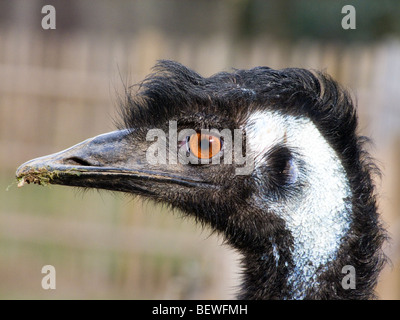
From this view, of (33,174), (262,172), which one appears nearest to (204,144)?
(262,172)

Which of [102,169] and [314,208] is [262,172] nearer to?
[314,208]

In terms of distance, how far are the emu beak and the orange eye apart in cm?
14

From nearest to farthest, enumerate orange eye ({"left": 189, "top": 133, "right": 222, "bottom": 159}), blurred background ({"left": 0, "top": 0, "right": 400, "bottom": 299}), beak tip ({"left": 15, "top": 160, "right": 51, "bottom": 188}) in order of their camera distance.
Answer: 1. beak tip ({"left": 15, "top": 160, "right": 51, "bottom": 188})
2. orange eye ({"left": 189, "top": 133, "right": 222, "bottom": 159})
3. blurred background ({"left": 0, "top": 0, "right": 400, "bottom": 299})

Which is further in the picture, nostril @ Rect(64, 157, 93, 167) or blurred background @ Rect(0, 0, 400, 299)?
blurred background @ Rect(0, 0, 400, 299)

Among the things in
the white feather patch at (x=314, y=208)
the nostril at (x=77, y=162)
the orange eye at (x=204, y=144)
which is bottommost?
the white feather patch at (x=314, y=208)

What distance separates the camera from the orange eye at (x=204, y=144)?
285cm

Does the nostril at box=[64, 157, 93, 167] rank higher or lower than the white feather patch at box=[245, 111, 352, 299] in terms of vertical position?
higher

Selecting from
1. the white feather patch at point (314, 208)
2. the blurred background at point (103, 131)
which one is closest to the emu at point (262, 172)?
the white feather patch at point (314, 208)

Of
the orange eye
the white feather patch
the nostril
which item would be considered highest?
the orange eye

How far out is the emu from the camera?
2.79m

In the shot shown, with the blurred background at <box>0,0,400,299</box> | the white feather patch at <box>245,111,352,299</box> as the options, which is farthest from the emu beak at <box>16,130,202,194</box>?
the blurred background at <box>0,0,400,299</box>

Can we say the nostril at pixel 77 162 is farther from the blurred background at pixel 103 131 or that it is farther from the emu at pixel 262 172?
the blurred background at pixel 103 131

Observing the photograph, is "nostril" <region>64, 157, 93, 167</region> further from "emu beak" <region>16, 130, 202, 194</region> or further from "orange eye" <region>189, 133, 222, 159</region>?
"orange eye" <region>189, 133, 222, 159</region>
